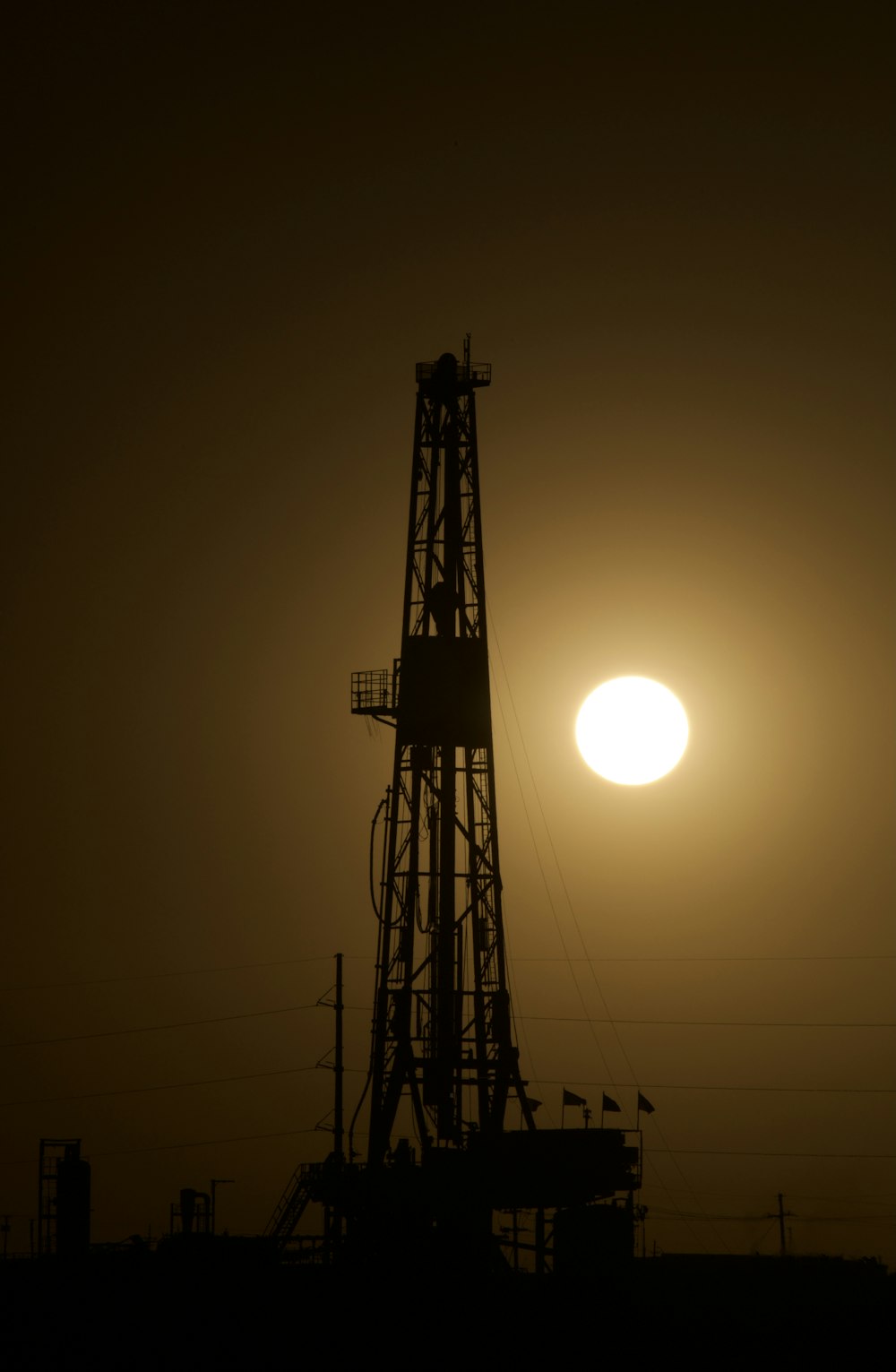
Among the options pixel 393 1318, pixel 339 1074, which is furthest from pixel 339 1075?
pixel 393 1318

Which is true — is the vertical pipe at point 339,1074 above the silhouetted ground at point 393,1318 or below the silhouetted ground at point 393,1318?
above

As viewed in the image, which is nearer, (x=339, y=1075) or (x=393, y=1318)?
(x=393, y=1318)

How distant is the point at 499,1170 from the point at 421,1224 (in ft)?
6.36

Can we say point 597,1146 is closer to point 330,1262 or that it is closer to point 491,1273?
point 491,1273

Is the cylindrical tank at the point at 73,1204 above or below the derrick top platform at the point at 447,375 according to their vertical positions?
below

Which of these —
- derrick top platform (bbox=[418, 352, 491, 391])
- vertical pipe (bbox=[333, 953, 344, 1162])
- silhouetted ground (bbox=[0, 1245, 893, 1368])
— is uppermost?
derrick top platform (bbox=[418, 352, 491, 391])

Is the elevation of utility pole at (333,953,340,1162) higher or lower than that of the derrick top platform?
lower

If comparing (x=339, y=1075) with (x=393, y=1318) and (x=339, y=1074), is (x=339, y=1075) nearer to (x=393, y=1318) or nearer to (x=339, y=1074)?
(x=339, y=1074)

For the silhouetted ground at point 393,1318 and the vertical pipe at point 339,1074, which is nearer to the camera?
the silhouetted ground at point 393,1318

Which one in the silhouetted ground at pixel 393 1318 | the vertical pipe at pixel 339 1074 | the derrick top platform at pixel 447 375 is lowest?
the silhouetted ground at pixel 393 1318

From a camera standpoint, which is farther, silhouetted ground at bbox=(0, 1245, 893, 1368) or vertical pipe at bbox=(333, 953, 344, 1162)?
vertical pipe at bbox=(333, 953, 344, 1162)

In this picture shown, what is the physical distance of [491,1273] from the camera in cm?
4422

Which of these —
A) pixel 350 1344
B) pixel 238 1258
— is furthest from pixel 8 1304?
pixel 350 1344

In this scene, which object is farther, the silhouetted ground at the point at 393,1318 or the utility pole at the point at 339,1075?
the utility pole at the point at 339,1075
